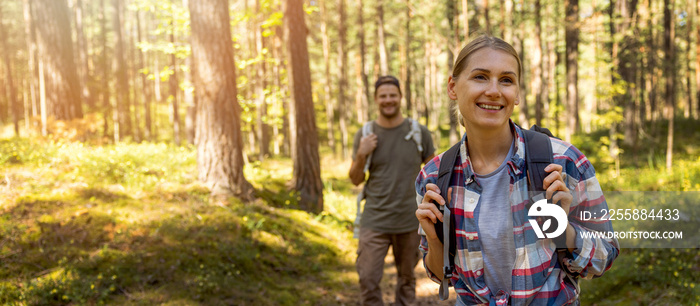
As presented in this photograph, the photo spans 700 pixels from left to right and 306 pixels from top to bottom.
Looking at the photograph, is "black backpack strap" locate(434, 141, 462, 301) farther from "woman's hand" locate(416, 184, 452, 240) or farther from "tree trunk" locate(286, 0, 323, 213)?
"tree trunk" locate(286, 0, 323, 213)

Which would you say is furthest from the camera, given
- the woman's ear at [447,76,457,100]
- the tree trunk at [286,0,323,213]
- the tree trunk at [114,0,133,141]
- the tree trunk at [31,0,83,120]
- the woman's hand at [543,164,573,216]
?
the tree trunk at [114,0,133,141]

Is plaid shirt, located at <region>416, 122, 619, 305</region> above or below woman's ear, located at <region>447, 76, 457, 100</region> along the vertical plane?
below

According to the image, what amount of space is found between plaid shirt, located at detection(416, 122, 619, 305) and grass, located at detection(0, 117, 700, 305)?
3.73 metres

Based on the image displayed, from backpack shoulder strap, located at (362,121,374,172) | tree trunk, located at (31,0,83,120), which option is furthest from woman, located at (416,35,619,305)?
tree trunk, located at (31,0,83,120)

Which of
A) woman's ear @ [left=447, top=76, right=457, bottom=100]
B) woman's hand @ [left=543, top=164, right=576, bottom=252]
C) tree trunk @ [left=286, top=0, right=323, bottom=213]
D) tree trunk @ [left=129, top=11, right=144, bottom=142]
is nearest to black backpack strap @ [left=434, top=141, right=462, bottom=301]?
woman's ear @ [left=447, top=76, right=457, bottom=100]

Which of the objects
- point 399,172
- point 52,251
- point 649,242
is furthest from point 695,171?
point 52,251

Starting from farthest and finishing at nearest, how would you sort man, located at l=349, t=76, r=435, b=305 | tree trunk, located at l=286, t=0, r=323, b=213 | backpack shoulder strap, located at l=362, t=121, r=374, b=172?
1. tree trunk, located at l=286, t=0, r=323, b=213
2. backpack shoulder strap, located at l=362, t=121, r=374, b=172
3. man, located at l=349, t=76, r=435, b=305

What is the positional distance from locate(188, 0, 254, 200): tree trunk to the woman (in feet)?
20.3

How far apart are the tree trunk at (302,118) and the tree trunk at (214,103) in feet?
6.12

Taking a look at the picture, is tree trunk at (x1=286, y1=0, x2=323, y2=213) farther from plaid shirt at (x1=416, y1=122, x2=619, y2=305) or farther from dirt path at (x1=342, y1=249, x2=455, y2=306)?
plaid shirt at (x1=416, y1=122, x2=619, y2=305)

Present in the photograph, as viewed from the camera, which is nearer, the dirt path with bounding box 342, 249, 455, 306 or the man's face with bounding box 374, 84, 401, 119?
the man's face with bounding box 374, 84, 401, 119

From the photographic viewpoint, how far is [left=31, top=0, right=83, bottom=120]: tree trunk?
410 inches

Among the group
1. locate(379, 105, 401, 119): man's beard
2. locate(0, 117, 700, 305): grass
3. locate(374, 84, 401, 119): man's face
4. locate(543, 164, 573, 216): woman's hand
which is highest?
locate(374, 84, 401, 119): man's face

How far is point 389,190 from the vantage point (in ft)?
15.3
